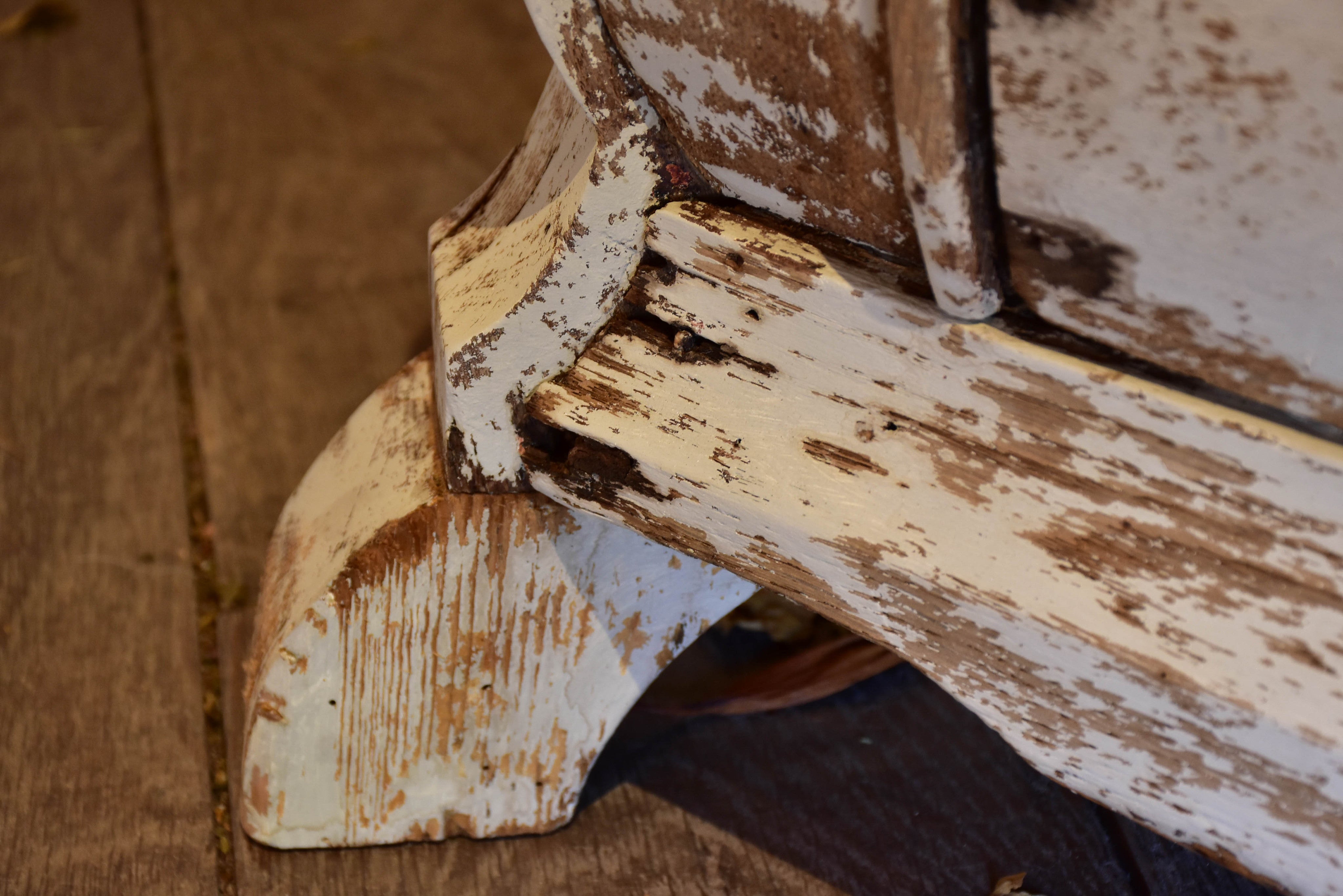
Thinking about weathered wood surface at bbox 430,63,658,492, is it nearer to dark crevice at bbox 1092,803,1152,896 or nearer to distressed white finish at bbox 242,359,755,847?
distressed white finish at bbox 242,359,755,847

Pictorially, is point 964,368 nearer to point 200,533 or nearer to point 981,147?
point 981,147

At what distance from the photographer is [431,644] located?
0.80 metres

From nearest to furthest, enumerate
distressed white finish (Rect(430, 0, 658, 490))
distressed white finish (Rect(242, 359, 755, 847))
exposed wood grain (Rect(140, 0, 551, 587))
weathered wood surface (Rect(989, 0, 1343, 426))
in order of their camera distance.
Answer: weathered wood surface (Rect(989, 0, 1343, 426)), distressed white finish (Rect(430, 0, 658, 490)), distressed white finish (Rect(242, 359, 755, 847)), exposed wood grain (Rect(140, 0, 551, 587))

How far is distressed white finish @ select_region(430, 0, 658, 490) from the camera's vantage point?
597 mm

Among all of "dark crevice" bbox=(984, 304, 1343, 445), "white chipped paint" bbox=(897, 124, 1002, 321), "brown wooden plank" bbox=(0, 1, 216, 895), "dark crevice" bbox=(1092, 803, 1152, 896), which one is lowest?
"brown wooden plank" bbox=(0, 1, 216, 895)

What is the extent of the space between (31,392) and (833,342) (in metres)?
1.15

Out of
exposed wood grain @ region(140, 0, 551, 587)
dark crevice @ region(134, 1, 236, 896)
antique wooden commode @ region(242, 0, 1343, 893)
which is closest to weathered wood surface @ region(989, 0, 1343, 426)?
antique wooden commode @ region(242, 0, 1343, 893)

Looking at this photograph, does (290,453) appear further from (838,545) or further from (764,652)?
(838,545)

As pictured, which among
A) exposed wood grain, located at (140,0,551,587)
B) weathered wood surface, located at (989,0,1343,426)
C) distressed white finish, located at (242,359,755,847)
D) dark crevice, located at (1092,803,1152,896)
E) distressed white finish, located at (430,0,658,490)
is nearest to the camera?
weathered wood surface, located at (989,0,1343,426)

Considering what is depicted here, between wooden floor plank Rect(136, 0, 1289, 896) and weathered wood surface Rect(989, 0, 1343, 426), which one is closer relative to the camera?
weathered wood surface Rect(989, 0, 1343, 426)

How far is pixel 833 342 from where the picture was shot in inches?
23.1

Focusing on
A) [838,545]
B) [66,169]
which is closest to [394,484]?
[838,545]

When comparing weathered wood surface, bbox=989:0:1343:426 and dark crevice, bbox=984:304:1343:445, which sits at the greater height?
weathered wood surface, bbox=989:0:1343:426

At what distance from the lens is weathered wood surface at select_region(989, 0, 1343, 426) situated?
407 mm
